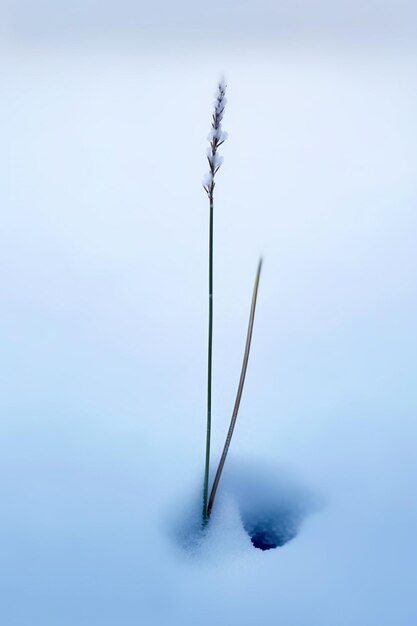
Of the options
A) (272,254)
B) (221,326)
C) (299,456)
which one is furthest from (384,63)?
(299,456)

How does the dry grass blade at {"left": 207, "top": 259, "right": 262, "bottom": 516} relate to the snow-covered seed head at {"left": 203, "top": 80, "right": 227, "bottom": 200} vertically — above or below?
below

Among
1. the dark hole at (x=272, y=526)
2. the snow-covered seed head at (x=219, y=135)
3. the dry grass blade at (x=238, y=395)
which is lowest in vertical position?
Result: the dark hole at (x=272, y=526)

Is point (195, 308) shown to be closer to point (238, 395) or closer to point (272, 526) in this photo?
point (238, 395)

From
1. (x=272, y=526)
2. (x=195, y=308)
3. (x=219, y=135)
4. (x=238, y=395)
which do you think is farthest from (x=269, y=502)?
(x=219, y=135)

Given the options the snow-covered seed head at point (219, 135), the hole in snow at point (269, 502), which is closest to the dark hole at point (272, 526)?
the hole in snow at point (269, 502)

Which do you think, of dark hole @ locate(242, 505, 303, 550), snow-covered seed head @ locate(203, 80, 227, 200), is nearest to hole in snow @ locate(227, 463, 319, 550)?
dark hole @ locate(242, 505, 303, 550)

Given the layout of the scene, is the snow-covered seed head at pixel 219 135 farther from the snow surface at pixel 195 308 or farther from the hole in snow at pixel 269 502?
the hole in snow at pixel 269 502

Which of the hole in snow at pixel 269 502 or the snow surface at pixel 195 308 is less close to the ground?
the snow surface at pixel 195 308

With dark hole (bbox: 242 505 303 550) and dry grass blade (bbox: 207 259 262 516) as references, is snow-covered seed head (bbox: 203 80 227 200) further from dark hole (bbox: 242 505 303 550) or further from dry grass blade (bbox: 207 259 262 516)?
dark hole (bbox: 242 505 303 550)

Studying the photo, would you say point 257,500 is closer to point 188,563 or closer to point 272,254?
point 188,563
